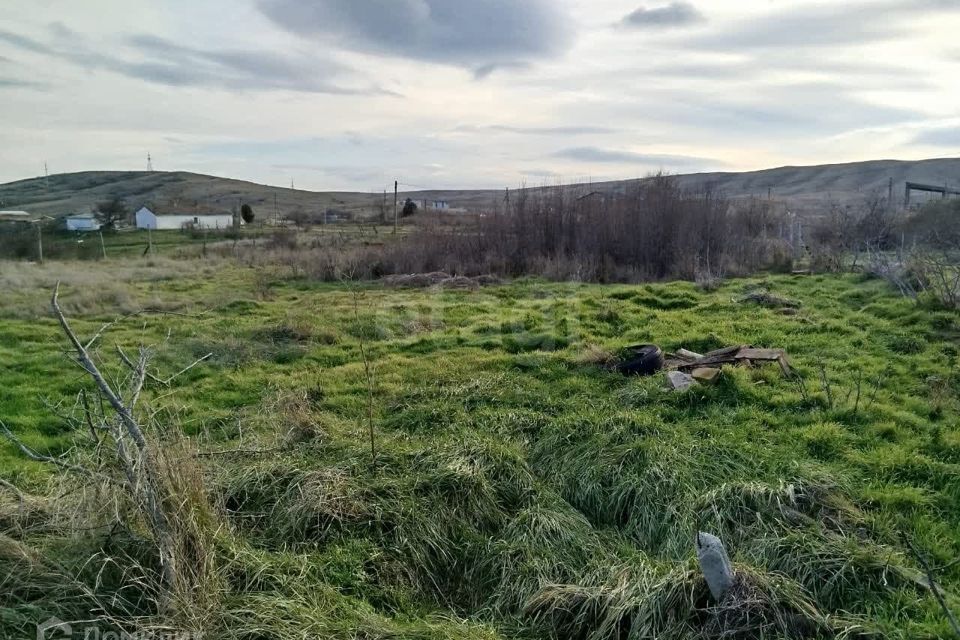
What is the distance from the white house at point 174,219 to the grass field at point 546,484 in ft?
149

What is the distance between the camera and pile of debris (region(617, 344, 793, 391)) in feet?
21.7

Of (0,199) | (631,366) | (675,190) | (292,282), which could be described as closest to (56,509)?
(631,366)

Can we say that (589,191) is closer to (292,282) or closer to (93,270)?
(292,282)

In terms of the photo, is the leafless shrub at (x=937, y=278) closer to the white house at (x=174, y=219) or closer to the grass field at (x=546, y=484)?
the grass field at (x=546, y=484)

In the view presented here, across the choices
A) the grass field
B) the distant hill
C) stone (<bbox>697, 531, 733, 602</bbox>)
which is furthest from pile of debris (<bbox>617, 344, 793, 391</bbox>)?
the distant hill

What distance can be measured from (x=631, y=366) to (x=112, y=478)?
5.39m

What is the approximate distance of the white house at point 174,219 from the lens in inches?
1968

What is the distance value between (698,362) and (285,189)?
104 metres

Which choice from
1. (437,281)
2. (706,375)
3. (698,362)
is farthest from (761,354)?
(437,281)

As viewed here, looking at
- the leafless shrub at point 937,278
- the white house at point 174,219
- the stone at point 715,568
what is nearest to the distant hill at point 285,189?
the white house at point 174,219

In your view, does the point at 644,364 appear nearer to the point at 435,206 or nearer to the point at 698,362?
the point at 698,362

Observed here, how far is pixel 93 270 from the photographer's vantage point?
19484 mm
